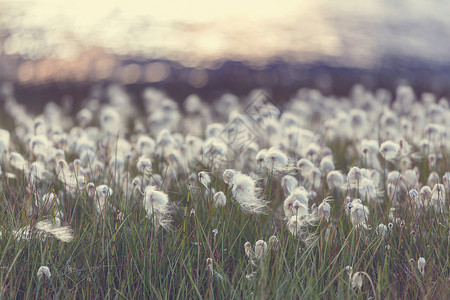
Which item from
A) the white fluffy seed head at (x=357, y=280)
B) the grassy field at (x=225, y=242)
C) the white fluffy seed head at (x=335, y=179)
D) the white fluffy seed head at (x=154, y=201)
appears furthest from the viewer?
the white fluffy seed head at (x=335, y=179)

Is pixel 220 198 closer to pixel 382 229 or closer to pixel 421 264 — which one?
pixel 382 229

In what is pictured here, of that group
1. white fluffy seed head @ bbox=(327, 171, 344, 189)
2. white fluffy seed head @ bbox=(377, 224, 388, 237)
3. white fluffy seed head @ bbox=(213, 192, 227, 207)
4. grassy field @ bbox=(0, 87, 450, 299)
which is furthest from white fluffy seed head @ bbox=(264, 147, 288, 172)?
white fluffy seed head @ bbox=(377, 224, 388, 237)

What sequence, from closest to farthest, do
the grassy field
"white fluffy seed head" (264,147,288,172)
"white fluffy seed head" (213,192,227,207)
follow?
the grassy field → "white fluffy seed head" (213,192,227,207) → "white fluffy seed head" (264,147,288,172)

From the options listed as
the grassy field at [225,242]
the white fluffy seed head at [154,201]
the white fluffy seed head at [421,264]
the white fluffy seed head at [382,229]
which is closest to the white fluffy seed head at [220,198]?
the grassy field at [225,242]

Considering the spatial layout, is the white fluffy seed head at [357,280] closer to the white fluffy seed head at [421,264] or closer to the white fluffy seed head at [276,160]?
the white fluffy seed head at [421,264]

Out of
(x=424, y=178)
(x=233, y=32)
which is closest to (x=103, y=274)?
(x=424, y=178)

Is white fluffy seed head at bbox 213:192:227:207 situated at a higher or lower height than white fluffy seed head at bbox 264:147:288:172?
lower

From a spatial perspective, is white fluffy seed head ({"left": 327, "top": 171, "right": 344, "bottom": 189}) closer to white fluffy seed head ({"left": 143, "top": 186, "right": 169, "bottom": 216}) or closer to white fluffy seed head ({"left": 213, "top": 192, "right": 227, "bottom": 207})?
white fluffy seed head ({"left": 213, "top": 192, "right": 227, "bottom": 207})

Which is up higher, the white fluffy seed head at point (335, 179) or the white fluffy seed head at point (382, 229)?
the white fluffy seed head at point (382, 229)

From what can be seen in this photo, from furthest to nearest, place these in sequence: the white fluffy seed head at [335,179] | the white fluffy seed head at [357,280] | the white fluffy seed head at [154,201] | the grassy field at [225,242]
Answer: the white fluffy seed head at [335,179]
the white fluffy seed head at [154,201]
the grassy field at [225,242]
the white fluffy seed head at [357,280]

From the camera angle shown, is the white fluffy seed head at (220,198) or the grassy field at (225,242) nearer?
the grassy field at (225,242)

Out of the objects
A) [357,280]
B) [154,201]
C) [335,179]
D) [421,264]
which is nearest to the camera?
[357,280]

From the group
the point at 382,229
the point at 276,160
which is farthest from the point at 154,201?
the point at 382,229

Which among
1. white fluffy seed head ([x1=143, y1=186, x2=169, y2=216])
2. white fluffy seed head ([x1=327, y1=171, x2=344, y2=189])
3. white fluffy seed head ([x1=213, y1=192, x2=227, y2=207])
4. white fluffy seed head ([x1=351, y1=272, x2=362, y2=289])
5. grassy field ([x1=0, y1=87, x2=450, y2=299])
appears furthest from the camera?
white fluffy seed head ([x1=327, y1=171, x2=344, y2=189])
